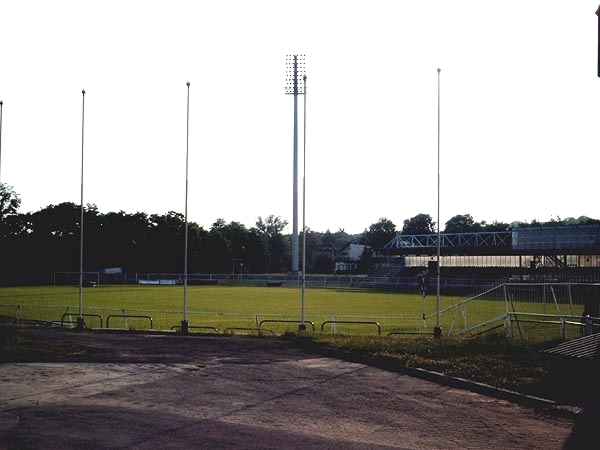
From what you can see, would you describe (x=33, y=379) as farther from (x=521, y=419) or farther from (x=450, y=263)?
(x=450, y=263)

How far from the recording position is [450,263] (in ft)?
324

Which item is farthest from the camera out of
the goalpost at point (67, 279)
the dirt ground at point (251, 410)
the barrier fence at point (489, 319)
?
the goalpost at point (67, 279)

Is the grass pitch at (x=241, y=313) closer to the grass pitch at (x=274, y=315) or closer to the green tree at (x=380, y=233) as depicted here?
the grass pitch at (x=274, y=315)

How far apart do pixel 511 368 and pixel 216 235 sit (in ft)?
378

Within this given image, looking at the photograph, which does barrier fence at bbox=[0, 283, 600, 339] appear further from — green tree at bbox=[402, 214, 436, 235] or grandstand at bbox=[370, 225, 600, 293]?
green tree at bbox=[402, 214, 436, 235]

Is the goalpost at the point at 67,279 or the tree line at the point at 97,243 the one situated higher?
the tree line at the point at 97,243

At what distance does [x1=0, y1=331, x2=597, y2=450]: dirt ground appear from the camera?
1055 centimetres

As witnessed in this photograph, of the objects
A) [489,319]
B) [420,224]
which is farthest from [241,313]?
[420,224]

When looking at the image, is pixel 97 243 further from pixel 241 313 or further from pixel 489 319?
pixel 489 319

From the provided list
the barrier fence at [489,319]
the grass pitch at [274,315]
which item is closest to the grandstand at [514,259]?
the grass pitch at [274,315]

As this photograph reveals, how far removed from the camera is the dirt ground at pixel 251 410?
34.6 feet

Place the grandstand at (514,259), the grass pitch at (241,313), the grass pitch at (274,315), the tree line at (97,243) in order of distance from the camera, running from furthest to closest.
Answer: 1. the tree line at (97,243)
2. the grandstand at (514,259)
3. the grass pitch at (241,313)
4. the grass pitch at (274,315)

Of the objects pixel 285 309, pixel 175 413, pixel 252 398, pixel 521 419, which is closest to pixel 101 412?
pixel 175 413

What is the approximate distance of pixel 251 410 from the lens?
12.7m
